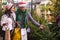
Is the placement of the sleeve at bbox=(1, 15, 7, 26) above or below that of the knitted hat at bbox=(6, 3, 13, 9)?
below

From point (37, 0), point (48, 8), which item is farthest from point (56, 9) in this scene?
point (37, 0)

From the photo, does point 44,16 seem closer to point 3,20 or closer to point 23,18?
point 23,18

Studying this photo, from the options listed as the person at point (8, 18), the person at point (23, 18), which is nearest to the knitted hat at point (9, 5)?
the person at point (8, 18)

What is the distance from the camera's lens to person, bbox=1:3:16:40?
2695mm

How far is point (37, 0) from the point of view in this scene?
2787mm

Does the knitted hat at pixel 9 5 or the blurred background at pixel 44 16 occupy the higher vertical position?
the knitted hat at pixel 9 5

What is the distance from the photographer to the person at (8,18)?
2.70 meters

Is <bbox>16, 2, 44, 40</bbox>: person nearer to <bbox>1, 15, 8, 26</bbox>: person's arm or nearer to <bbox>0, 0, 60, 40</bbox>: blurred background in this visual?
<bbox>0, 0, 60, 40</bbox>: blurred background

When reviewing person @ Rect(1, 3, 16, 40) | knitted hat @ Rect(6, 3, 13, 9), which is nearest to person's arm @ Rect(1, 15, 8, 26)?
person @ Rect(1, 3, 16, 40)

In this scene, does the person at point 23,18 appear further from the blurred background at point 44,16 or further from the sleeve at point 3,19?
the sleeve at point 3,19

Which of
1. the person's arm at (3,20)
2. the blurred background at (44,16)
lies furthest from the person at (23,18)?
the person's arm at (3,20)

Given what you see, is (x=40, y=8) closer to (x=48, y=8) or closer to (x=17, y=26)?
(x=48, y=8)

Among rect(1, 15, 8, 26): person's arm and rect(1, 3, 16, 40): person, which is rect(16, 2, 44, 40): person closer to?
rect(1, 3, 16, 40): person

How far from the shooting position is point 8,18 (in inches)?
107
